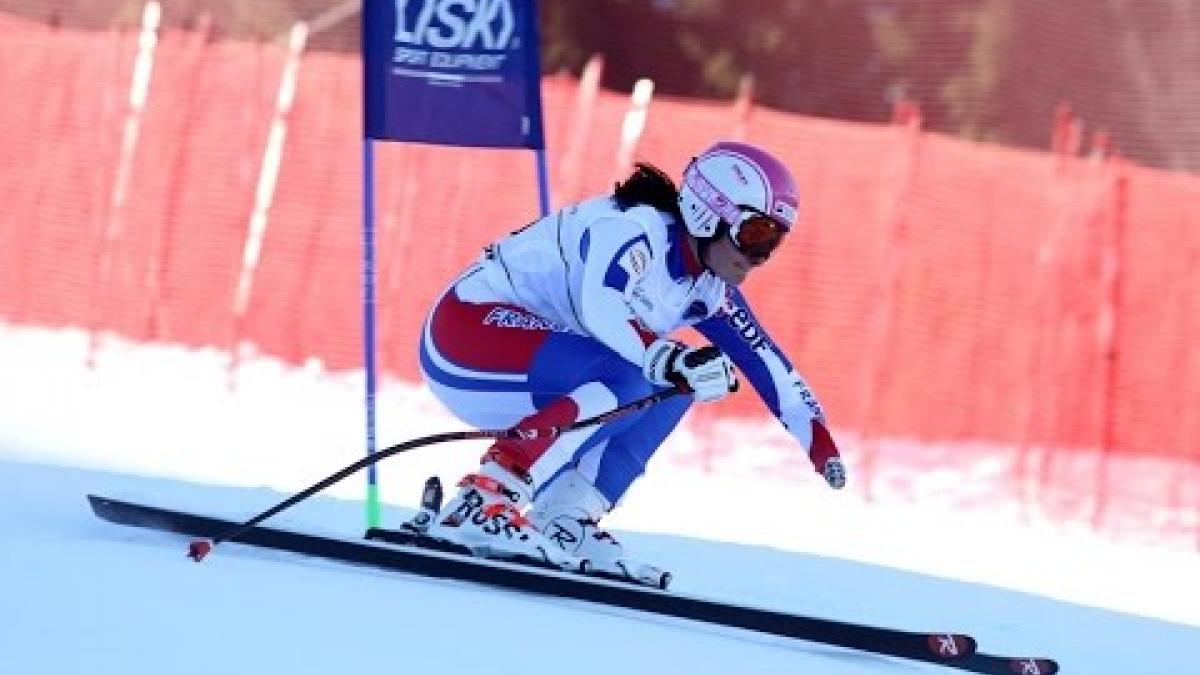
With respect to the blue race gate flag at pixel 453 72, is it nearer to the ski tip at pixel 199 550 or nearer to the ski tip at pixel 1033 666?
the ski tip at pixel 199 550

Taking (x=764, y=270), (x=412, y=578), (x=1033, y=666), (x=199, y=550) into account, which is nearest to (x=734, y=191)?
(x=412, y=578)

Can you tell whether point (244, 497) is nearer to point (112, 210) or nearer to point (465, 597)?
point (465, 597)

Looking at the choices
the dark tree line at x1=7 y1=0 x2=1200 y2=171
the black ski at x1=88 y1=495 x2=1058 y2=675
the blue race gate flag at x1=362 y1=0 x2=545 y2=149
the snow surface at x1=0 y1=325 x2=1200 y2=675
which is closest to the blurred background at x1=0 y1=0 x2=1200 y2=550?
the snow surface at x1=0 y1=325 x2=1200 y2=675

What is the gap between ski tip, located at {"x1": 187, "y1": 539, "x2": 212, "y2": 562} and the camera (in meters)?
5.52

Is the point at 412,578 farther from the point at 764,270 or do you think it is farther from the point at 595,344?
the point at 764,270

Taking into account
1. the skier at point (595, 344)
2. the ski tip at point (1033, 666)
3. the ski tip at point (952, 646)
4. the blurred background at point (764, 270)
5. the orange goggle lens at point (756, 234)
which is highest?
the blurred background at point (764, 270)

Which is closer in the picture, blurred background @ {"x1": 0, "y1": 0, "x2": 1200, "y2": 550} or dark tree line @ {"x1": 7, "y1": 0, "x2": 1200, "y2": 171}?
blurred background @ {"x1": 0, "y1": 0, "x2": 1200, "y2": 550}

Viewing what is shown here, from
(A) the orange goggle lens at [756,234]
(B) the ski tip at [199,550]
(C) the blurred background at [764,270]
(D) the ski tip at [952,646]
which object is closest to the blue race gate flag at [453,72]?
(A) the orange goggle lens at [756,234]

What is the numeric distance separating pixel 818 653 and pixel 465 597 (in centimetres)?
80

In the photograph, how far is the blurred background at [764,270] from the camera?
516 inches

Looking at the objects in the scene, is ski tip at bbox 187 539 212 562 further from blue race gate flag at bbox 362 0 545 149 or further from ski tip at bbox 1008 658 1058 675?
blue race gate flag at bbox 362 0 545 149

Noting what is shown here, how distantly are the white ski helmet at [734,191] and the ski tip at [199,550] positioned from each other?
1.39 meters

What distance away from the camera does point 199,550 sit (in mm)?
5535

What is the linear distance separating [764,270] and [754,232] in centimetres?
855
